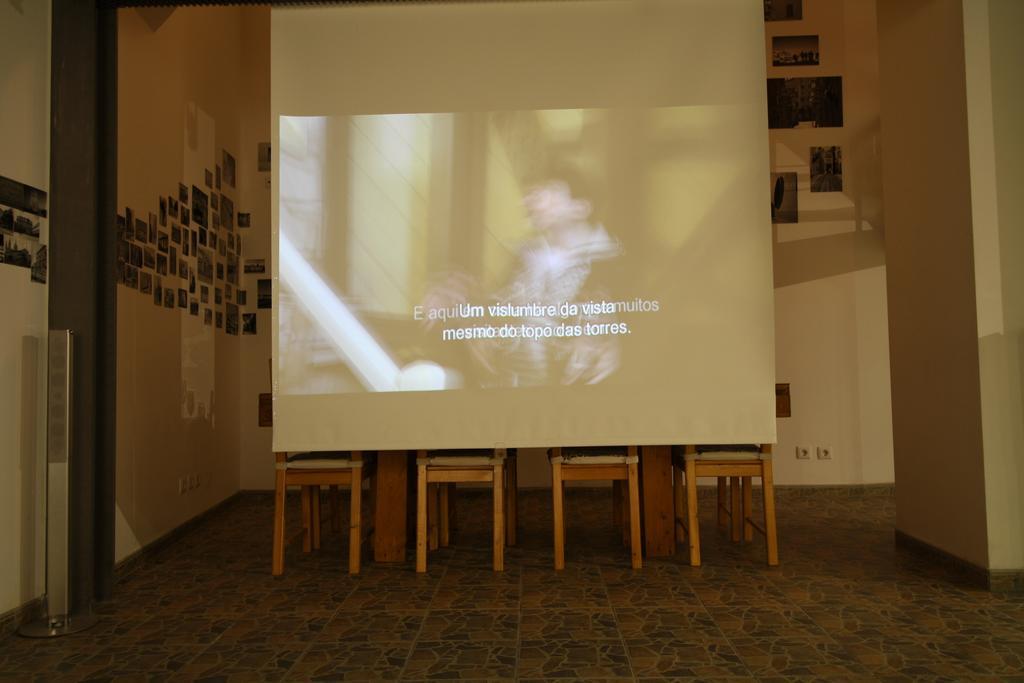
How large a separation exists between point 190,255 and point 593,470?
3.07 m

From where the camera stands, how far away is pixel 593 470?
3.91 metres

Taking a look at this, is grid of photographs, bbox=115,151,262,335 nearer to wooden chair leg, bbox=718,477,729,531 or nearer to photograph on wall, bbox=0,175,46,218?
photograph on wall, bbox=0,175,46,218

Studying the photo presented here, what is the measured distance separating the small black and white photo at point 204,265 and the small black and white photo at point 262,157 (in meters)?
1.10

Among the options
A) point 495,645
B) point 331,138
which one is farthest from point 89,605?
point 331,138

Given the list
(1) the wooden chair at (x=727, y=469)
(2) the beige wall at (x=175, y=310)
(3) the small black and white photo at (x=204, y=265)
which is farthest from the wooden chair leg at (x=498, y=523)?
(3) the small black and white photo at (x=204, y=265)

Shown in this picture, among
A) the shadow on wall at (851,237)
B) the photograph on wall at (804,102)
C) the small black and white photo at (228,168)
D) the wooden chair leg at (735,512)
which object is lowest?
the wooden chair leg at (735,512)

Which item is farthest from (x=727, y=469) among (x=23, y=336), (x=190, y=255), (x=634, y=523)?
(x=190, y=255)

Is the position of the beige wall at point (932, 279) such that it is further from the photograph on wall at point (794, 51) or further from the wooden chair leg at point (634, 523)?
the photograph on wall at point (794, 51)

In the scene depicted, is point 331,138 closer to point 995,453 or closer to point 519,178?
point 519,178

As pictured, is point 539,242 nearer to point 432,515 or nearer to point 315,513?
point 432,515

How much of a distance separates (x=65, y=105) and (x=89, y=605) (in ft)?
7.08

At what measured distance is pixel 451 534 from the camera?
4652 millimetres

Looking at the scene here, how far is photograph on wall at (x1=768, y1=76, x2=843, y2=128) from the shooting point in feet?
20.5

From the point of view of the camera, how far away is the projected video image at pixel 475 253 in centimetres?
379
